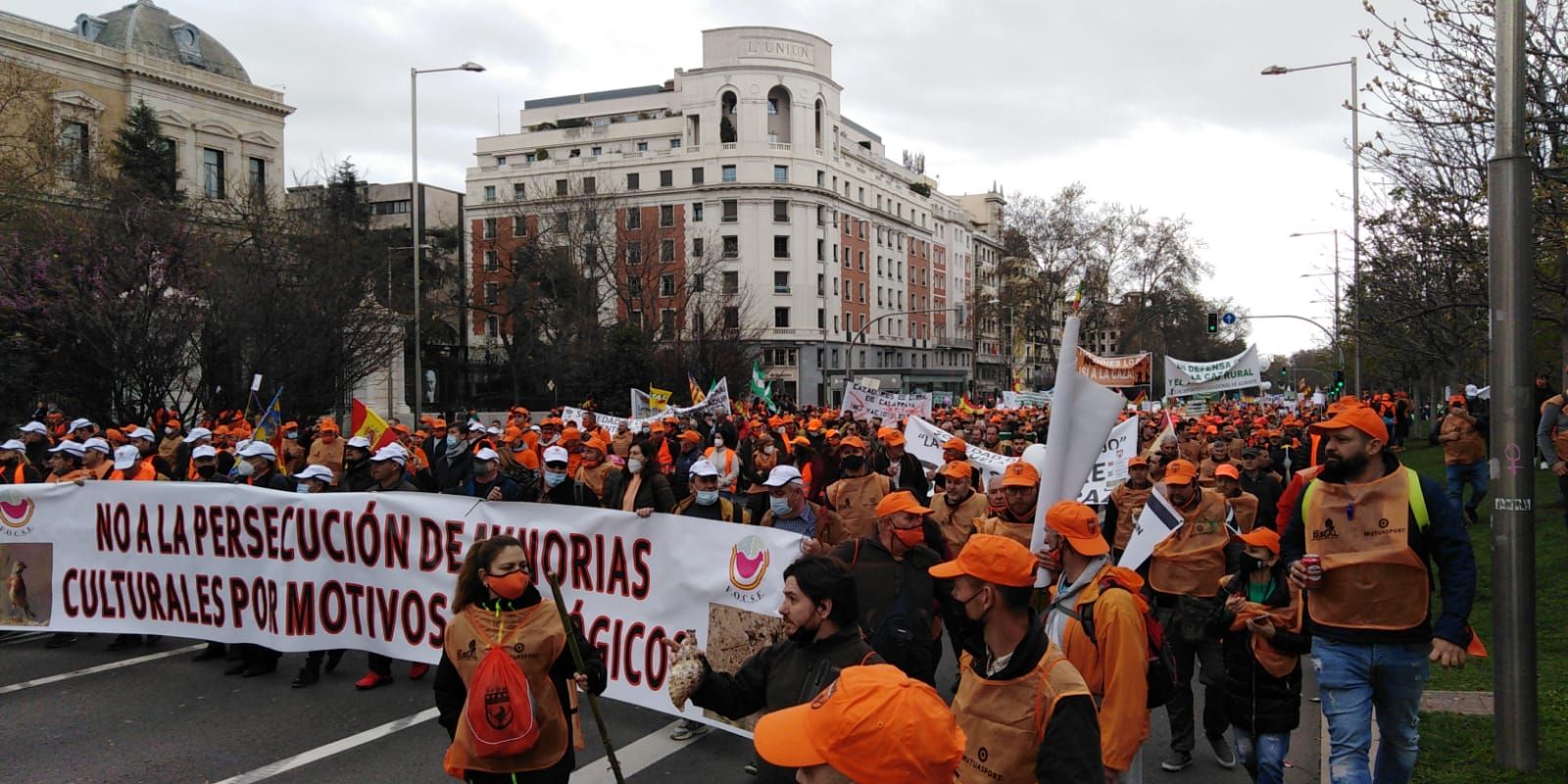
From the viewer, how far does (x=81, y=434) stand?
14.4m

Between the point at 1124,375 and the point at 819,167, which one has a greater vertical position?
the point at 819,167

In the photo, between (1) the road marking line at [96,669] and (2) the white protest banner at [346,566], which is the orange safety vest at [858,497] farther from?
(1) the road marking line at [96,669]

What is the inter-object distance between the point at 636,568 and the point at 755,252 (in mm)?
72139

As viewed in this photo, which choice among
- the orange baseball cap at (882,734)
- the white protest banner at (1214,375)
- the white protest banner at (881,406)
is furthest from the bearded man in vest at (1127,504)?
the white protest banner at (1214,375)

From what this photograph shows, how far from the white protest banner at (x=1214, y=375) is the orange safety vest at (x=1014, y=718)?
64.8 feet

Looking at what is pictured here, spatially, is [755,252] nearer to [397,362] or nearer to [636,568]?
[397,362]

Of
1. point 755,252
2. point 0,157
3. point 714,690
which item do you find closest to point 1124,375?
point 714,690

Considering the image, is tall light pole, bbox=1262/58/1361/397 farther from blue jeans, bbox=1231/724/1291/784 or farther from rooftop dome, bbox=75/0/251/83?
rooftop dome, bbox=75/0/251/83

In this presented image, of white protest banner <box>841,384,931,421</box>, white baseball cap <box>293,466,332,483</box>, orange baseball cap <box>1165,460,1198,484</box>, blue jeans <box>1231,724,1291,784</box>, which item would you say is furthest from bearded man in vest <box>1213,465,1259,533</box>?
white protest banner <box>841,384,931,421</box>

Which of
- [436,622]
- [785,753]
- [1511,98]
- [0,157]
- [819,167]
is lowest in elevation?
[436,622]

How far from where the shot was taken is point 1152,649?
4.24m

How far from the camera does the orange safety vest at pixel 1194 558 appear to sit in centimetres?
667

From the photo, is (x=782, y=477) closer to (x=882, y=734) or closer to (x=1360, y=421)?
(x=1360, y=421)

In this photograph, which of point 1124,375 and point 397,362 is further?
point 397,362
